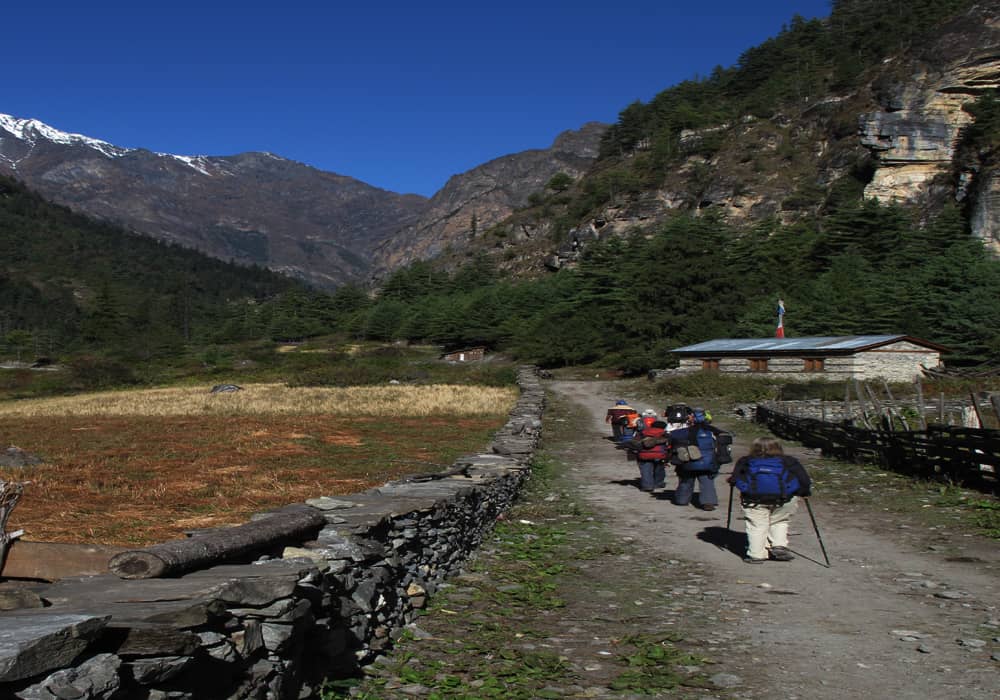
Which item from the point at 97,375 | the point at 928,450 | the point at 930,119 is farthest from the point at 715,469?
the point at 930,119

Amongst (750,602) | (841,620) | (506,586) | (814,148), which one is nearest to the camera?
(841,620)

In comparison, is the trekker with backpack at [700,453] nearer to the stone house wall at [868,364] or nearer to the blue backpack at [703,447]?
the blue backpack at [703,447]

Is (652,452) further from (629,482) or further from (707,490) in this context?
(629,482)

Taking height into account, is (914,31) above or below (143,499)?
above

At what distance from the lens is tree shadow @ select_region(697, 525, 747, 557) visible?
35.2 feet

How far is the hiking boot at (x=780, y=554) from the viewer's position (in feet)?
32.3

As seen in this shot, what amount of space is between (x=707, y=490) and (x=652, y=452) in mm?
1869

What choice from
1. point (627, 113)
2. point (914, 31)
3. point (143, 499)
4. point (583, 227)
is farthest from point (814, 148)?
point (143, 499)

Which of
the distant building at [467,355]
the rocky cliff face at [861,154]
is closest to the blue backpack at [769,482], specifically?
the rocky cliff face at [861,154]

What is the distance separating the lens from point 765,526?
9.80 metres

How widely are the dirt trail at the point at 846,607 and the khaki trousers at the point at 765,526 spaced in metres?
0.24

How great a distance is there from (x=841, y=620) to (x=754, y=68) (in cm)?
16832

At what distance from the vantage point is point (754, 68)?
15638 centimetres

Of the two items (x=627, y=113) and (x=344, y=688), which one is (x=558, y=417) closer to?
(x=344, y=688)
